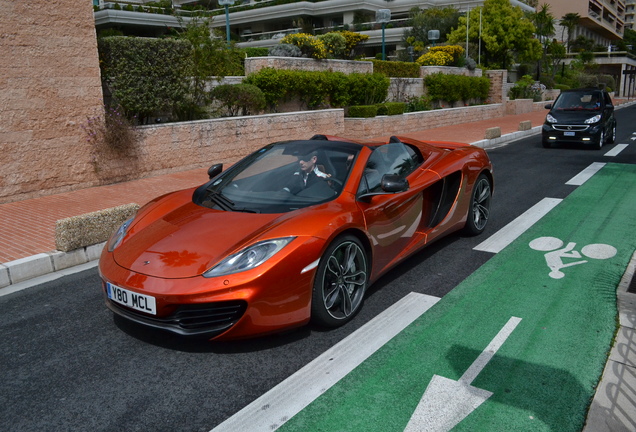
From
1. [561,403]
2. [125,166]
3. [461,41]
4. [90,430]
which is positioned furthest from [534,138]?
[461,41]

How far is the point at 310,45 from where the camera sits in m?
18.7

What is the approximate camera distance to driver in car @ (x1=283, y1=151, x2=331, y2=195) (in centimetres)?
472

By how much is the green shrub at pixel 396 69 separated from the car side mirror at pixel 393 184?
18.7m

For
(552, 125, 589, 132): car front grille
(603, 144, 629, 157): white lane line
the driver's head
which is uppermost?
the driver's head

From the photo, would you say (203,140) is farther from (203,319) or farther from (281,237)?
(203,319)

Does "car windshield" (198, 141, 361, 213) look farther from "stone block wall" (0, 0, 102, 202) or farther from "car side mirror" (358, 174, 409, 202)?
"stone block wall" (0, 0, 102, 202)

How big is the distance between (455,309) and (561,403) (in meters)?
1.43

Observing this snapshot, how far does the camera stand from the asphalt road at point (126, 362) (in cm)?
317

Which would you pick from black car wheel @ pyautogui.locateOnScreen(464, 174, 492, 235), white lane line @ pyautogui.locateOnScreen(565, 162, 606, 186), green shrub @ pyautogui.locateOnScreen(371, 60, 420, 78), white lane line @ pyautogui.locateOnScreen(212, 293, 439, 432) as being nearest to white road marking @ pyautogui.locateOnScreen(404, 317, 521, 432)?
white lane line @ pyautogui.locateOnScreen(212, 293, 439, 432)

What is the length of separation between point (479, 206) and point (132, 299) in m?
4.38

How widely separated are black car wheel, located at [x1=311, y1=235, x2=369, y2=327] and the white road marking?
93cm

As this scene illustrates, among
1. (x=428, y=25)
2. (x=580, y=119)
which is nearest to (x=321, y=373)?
(x=580, y=119)

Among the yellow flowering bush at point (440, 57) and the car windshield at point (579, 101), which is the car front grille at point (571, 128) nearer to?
the car windshield at point (579, 101)

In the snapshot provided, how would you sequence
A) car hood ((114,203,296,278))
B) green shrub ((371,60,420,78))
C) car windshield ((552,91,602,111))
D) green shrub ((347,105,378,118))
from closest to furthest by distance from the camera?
car hood ((114,203,296,278)), car windshield ((552,91,602,111)), green shrub ((347,105,378,118)), green shrub ((371,60,420,78))
